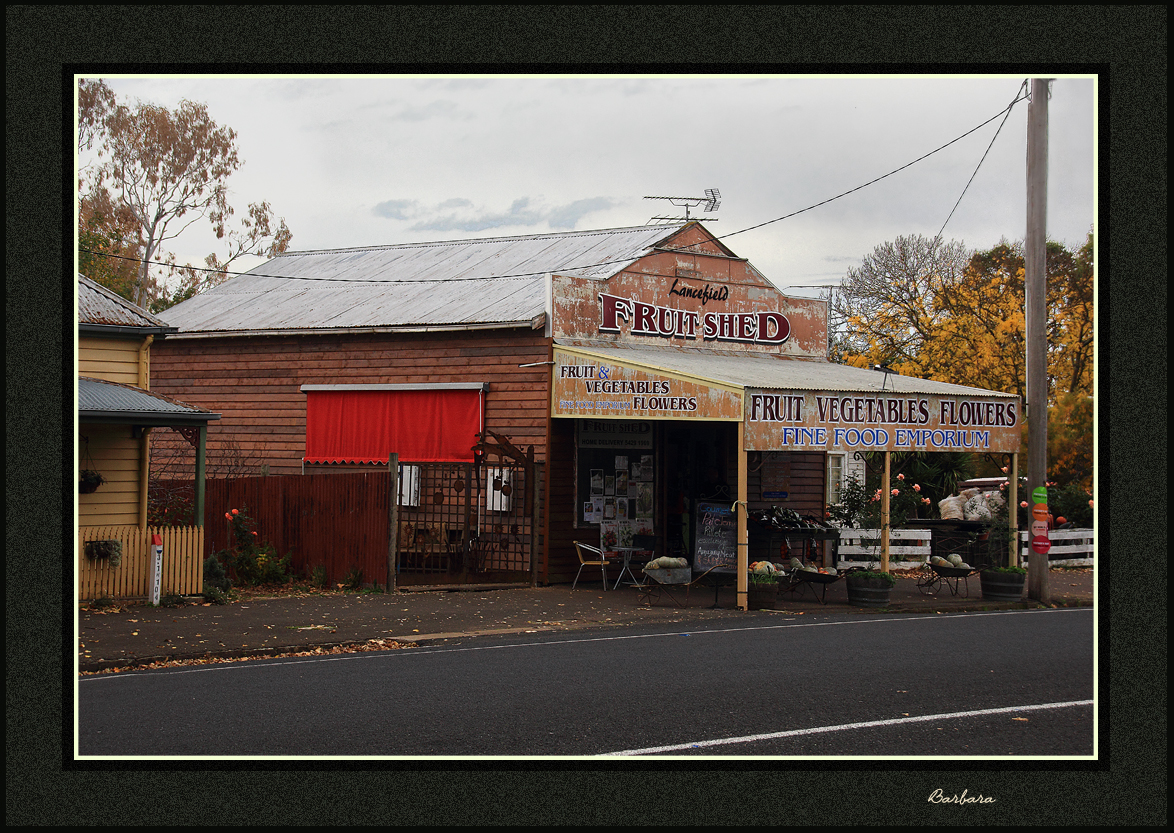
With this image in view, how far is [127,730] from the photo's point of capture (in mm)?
8047

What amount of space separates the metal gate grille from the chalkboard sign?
2936mm

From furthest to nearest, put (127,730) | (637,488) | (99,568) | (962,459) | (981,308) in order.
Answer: (981,308) < (962,459) < (637,488) < (99,568) < (127,730)

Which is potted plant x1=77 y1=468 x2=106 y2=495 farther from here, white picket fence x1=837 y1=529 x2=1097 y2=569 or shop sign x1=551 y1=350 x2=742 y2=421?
white picket fence x1=837 y1=529 x2=1097 y2=569

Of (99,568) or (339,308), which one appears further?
(339,308)

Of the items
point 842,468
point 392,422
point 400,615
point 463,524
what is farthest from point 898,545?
point 400,615

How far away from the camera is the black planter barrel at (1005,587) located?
17.9m

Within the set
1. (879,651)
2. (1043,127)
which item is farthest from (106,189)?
(879,651)

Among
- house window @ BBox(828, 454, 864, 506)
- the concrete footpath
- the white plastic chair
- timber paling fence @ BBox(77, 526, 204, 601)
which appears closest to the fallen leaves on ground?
the concrete footpath

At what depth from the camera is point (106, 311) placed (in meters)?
17.1

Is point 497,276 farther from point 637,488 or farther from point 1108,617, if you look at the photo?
point 1108,617

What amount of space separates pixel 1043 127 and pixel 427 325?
404 inches

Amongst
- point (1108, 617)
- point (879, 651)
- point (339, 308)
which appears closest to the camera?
point (1108, 617)

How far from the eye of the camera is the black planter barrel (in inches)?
704

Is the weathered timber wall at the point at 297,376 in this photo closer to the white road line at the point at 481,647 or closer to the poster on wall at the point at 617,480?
the poster on wall at the point at 617,480
